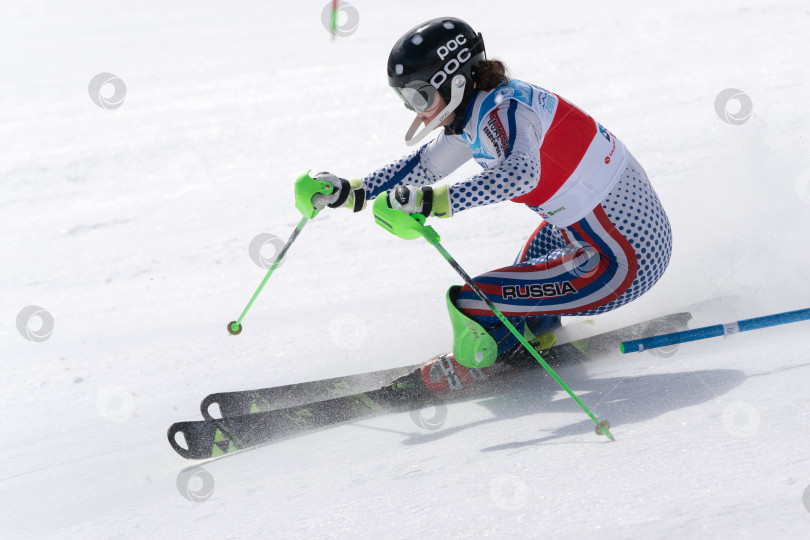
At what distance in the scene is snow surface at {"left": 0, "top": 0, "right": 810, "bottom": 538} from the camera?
2.41 metres

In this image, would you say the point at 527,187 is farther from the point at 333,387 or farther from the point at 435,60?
the point at 333,387

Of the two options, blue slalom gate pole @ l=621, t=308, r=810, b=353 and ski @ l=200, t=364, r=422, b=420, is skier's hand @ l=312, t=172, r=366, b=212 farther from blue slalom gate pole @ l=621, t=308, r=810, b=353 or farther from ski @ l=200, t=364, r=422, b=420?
blue slalom gate pole @ l=621, t=308, r=810, b=353

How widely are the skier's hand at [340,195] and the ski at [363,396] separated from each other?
0.88 meters

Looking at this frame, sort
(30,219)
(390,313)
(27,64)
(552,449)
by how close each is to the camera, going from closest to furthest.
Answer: (552,449), (390,313), (30,219), (27,64)

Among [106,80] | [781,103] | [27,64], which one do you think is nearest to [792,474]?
[781,103]

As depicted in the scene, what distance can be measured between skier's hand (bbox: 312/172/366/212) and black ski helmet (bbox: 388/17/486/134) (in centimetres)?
63

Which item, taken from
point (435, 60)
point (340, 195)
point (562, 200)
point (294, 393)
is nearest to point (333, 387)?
point (294, 393)

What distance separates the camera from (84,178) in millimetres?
9633

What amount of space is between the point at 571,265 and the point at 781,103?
616 cm

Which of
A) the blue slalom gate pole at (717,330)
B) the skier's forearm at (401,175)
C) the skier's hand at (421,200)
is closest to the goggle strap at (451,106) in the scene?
the skier's hand at (421,200)

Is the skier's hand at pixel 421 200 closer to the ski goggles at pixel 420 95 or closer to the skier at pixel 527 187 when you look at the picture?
the skier at pixel 527 187

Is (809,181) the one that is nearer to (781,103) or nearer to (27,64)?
(781,103)

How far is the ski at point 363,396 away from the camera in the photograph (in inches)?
137

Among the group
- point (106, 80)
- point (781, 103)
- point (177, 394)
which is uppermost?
point (106, 80)
